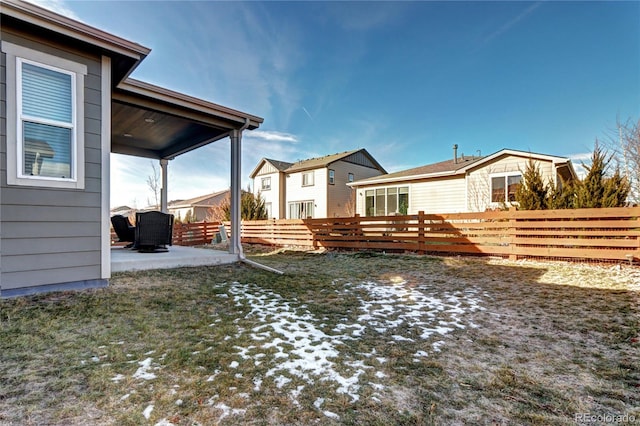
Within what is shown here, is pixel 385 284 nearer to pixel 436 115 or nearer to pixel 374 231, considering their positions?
pixel 374 231

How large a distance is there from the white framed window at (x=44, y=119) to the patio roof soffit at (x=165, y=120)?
37.0 inches

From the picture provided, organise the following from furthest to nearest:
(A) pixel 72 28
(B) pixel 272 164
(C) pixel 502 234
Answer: (B) pixel 272 164
(C) pixel 502 234
(A) pixel 72 28

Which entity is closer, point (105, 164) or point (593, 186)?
point (105, 164)

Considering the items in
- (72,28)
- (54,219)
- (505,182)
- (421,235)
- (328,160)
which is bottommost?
(421,235)

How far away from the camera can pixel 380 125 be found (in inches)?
680

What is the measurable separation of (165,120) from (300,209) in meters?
15.5

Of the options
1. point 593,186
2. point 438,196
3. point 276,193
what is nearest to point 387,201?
point 438,196

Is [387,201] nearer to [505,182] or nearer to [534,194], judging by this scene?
[505,182]

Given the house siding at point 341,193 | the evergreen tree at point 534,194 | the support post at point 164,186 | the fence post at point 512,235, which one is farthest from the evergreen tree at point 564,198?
the house siding at point 341,193

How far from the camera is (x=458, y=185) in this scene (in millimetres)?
12594

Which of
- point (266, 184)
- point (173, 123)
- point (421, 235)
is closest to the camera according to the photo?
point (173, 123)

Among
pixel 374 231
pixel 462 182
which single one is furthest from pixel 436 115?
pixel 374 231

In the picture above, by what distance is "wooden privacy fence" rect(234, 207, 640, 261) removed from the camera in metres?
6.00

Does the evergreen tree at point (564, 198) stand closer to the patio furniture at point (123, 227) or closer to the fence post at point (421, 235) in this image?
the fence post at point (421, 235)
